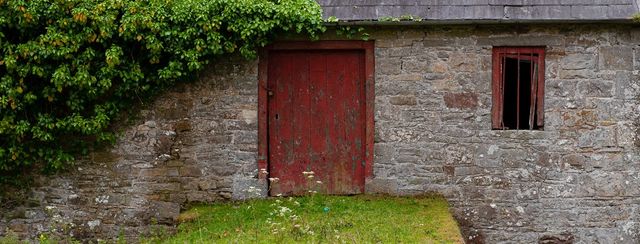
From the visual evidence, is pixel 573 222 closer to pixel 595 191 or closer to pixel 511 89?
pixel 595 191

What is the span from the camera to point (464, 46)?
9.99 metres

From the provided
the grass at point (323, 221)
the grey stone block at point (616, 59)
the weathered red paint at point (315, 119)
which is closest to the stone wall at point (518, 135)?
the grey stone block at point (616, 59)

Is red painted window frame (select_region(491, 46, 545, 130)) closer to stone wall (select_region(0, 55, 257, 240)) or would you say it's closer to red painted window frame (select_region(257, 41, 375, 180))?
red painted window frame (select_region(257, 41, 375, 180))

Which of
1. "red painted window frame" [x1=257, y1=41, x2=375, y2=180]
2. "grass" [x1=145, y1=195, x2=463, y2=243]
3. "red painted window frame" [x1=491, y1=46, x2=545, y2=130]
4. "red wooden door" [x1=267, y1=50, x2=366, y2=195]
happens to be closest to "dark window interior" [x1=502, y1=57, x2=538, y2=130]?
"red painted window frame" [x1=491, y1=46, x2=545, y2=130]

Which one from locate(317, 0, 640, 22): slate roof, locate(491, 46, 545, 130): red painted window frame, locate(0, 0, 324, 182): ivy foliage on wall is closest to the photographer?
locate(0, 0, 324, 182): ivy foliage on wall

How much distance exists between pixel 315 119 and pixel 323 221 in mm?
1696

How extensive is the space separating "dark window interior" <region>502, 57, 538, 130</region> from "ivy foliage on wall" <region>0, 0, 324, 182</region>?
2.45 m

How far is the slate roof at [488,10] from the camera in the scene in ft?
31.8

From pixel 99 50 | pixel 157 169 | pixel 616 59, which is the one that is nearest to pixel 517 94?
pixel 616 59

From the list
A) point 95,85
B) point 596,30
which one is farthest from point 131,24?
point 596,30

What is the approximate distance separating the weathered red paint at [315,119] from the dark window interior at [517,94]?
5.72 feet

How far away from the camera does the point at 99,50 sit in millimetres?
9711

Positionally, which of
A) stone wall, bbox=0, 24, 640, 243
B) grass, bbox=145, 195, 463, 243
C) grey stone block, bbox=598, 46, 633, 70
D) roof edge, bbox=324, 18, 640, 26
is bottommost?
grass, bbox=145, 195, 463, 243

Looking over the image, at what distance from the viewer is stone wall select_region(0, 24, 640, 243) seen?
9.94 m
